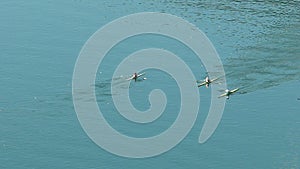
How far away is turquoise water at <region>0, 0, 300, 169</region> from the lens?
325 feet

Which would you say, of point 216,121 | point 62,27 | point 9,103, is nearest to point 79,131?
point 9,103

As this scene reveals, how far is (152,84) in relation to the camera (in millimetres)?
117562

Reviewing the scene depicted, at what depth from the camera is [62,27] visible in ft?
458

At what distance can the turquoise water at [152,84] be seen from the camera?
325ft

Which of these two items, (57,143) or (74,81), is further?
(74,81)

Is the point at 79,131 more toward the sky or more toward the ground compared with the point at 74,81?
more toward the ground

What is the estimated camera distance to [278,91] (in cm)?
11625

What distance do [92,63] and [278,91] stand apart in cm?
3278

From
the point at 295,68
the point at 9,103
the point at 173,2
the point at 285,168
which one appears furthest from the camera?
the point at 173,2

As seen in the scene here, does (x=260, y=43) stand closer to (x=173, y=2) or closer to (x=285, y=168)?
(x=173, y=2)

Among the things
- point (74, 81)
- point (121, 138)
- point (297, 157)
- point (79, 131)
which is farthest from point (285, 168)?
point (74, 81)

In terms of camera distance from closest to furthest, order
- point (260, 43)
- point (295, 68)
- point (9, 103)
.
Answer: point (9, 103) < point (295, 68) < point (260, 43)

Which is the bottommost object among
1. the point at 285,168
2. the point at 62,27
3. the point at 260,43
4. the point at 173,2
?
the point at 285,168

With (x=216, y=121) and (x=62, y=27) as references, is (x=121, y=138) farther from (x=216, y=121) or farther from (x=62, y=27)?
(x=62, y=27)
